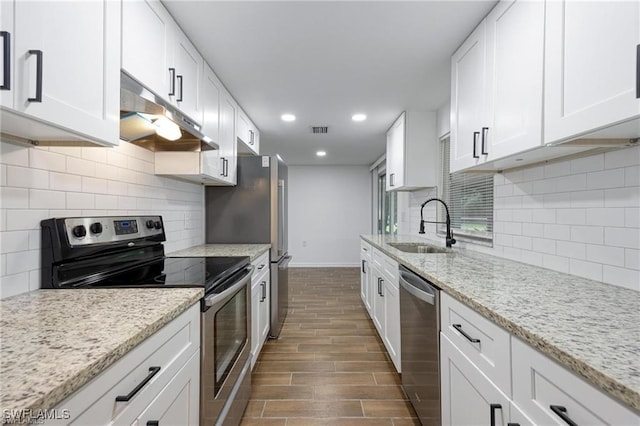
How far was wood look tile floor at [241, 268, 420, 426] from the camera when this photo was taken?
175cm

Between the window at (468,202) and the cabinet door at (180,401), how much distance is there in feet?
6.28

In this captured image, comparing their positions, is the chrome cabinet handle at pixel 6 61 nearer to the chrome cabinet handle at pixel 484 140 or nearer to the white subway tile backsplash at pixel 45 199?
the white subway tile backsplash at pixel 45 199

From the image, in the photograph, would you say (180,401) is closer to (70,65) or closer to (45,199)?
(45,199)

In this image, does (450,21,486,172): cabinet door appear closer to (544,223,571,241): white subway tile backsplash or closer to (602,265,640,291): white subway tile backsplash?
(544,223,571,241): white subway tile backsplash

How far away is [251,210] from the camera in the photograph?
9.02 ft

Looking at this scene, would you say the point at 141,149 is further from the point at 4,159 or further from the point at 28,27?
the point at 28,27

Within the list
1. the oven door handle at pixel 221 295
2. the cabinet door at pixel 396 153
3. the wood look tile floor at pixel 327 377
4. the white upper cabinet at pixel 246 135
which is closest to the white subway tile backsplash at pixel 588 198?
the wood look tile floor at pixel 327 377

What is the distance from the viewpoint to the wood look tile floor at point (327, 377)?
5.74 ft

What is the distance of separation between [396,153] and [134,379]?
125 inches

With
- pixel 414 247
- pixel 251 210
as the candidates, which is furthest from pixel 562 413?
pixel 251 210

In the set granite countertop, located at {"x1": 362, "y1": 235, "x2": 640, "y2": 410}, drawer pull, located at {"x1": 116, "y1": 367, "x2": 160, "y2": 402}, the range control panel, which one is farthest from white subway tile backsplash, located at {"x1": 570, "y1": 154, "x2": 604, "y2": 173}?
the range control panel

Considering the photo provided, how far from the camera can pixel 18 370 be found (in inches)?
21.2

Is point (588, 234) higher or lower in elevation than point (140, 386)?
higher

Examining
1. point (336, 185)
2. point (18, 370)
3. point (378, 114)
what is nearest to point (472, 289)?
point (18, 370)
